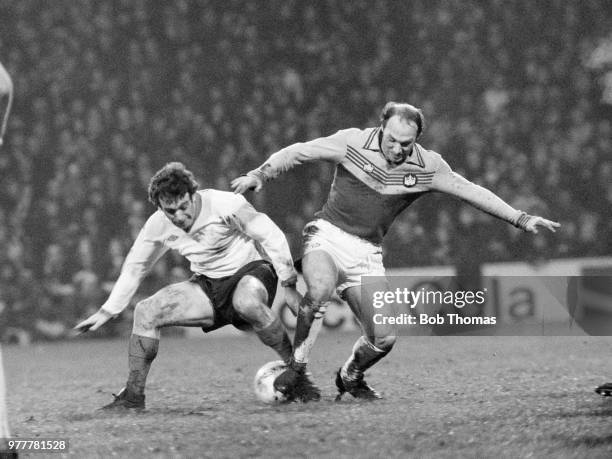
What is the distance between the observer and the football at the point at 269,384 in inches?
237

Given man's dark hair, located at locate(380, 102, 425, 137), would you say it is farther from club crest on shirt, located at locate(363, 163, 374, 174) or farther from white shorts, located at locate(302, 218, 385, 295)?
white shorts, located at locate(302, 218, 385, 295)

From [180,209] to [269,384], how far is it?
1145 mm

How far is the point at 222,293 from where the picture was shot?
20.2ft

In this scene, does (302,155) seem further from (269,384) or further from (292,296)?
(269,384)

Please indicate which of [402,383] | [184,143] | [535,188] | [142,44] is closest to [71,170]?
[184,143]

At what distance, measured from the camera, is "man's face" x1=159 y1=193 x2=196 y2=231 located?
5883 millimetres

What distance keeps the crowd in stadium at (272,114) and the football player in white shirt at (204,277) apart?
6.98 metres

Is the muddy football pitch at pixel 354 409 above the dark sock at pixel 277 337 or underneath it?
underneath

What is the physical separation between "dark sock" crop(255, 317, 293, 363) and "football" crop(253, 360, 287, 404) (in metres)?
0.07

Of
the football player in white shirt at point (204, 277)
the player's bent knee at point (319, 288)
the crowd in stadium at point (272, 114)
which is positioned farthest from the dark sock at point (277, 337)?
the crowd in stadium at point (272, 114)

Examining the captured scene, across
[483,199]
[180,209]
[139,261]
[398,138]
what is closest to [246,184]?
[180,209]

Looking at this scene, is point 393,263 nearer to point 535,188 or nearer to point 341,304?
point 341,304

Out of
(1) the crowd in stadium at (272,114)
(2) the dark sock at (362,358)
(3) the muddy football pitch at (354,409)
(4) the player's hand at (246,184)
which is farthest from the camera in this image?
(1) the crowd in stadium at (272,114)

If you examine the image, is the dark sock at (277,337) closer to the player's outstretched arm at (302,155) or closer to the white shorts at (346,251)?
the white shorts at (346,251)
